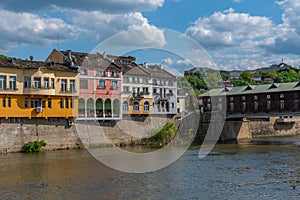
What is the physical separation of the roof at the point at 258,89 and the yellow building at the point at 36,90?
3402cm

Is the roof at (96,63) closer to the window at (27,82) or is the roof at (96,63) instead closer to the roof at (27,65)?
the roof at (27,65)

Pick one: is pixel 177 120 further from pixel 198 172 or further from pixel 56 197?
pixel 56 197

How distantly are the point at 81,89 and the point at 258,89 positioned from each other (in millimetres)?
34074

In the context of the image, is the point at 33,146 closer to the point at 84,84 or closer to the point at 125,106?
the point at 84,84

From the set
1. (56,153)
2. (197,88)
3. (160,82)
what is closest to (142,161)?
(56,153)

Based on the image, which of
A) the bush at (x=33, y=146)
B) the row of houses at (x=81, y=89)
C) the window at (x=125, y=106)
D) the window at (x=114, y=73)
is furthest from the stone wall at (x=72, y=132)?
the window at (x=114, y=73)

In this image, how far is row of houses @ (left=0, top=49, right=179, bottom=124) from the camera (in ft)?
134

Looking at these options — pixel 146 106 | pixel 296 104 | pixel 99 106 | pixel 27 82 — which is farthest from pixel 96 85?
pixel 296 104

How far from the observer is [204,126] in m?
62.8

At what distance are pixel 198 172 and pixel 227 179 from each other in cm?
319

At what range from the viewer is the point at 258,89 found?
70250 mm

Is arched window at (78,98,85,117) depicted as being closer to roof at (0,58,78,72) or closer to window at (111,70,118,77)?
roof at (0,58,78,72)

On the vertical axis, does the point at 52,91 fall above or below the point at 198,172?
above

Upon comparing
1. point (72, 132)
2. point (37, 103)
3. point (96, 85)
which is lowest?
point (72, 132)
